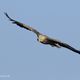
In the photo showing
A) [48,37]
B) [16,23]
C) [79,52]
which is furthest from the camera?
[16,23]

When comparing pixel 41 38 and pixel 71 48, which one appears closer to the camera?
pixel 71 48

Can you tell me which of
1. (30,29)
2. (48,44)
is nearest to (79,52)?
(48,44)

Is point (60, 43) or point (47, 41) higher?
point (60, 43)

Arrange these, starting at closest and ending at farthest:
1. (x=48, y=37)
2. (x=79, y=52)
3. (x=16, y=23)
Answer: (x=79, y=52) → (x=48, y=37) → (x=16, y=23)

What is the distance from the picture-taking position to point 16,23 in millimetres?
24047

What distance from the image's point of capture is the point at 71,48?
20875 millimetres

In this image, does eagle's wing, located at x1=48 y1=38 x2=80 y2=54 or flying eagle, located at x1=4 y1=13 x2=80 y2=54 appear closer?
eagle's wing, located at x1=48 y1=38 x2=80 y2=54

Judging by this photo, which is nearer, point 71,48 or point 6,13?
point 71,48

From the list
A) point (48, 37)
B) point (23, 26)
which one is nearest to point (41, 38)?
point (48, 37)

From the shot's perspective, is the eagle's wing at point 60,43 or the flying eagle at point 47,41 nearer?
the eagle's wing at point 60,43

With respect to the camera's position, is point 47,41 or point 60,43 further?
point 47,41

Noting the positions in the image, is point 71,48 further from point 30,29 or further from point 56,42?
point 30,29

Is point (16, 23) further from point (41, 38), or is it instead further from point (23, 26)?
point (41, 38)

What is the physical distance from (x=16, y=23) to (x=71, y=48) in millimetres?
4610
